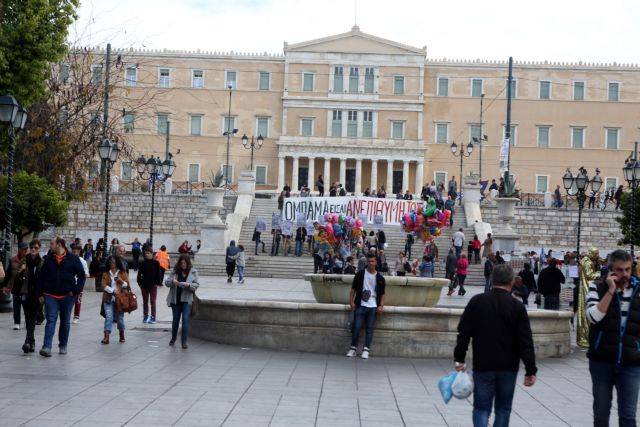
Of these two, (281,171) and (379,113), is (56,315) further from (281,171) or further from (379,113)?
(379,113)

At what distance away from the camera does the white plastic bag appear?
256 inches

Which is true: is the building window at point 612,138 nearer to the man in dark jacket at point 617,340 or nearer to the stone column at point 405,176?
the stone column at point 405,176

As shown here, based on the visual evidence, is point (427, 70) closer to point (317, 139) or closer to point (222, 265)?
point (317, 139)

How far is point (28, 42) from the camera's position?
64.8 ft

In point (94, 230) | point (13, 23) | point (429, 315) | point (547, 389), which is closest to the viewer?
point (547, 389)

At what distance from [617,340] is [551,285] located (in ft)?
38.0

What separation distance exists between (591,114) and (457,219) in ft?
93.0

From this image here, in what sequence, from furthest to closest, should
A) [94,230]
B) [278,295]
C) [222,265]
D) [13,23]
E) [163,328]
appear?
[94,230] → [222,265] → [278,295] → [13,23] → [163,328]

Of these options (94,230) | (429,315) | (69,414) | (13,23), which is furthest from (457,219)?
(69,414)

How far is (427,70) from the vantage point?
66.4m

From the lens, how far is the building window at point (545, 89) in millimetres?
66000

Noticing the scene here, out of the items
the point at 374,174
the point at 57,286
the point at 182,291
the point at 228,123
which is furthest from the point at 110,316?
the point at 228,123

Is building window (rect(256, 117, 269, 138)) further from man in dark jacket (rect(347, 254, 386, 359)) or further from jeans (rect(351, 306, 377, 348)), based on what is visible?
jeans (rect(351, 306, 377, 348))

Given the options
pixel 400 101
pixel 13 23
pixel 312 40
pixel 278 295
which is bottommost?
pixel 278 295
